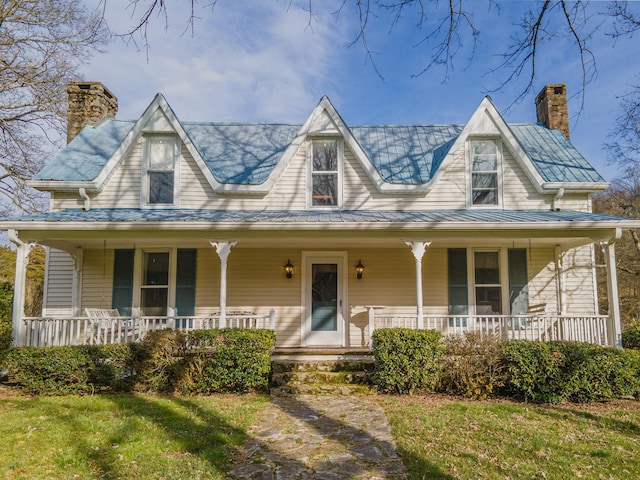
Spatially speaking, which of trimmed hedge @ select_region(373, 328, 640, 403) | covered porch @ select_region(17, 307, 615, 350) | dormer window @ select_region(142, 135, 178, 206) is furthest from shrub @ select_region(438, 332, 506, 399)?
dormer window @ select_region(142, 135, 178, 206)

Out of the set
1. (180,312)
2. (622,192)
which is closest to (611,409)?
(180,312)

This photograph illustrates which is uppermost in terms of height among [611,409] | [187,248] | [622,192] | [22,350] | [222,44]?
[622,192]

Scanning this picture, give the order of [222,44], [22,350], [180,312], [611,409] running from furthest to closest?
[180,312] < [22,350] < [611,409] < [222,44]

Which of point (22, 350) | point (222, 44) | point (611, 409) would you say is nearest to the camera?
point (222, 44)

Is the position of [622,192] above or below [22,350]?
above

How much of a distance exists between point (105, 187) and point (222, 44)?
266 inches

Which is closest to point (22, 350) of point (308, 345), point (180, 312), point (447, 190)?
point (180, 312)

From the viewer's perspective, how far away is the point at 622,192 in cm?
2467

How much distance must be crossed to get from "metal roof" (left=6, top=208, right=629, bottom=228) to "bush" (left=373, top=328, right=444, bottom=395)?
242cm

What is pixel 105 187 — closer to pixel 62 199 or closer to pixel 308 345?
pixel 62 199

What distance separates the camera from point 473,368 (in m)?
7.85

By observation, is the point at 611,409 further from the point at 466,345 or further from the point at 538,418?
the point at 466,345

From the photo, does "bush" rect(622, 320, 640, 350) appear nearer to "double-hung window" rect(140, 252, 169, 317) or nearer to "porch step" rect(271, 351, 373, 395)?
"porch step" rect(271, 351, 373, 395)

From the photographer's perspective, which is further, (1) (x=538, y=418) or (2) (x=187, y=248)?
(2) (x=187, y=248)
